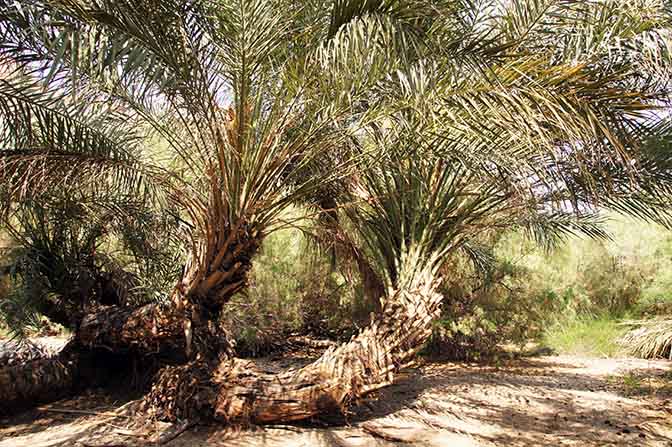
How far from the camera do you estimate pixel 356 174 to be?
5.40m

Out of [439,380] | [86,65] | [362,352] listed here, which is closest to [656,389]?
[439,380]

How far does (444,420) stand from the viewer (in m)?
4.57

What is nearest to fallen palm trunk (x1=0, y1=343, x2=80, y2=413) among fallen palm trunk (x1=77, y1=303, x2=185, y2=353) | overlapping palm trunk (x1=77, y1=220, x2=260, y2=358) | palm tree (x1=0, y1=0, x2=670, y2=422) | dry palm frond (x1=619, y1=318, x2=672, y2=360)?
fallen palm trunk (x1=77, y1=303, x2=185, y2=353)

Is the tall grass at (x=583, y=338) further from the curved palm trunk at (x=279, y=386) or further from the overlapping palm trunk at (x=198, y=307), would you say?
the overlapping palm trunk at (x=198, y=307)

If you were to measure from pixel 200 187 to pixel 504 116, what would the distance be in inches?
97.0

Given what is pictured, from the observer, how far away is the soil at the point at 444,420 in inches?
156

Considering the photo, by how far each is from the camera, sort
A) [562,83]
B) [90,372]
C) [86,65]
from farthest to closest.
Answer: [90,372] < [562,83] < [86,65]

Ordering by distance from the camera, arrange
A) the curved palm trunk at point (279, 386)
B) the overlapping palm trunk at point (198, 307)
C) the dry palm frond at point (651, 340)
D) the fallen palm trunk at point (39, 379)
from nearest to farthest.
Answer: the curved palm trunk at point (279, 386) → the overlapping palm trunk at point (198, 307) → the fallen palm trunk at point (39, 379) → the dry palm frond at point (651, 340)

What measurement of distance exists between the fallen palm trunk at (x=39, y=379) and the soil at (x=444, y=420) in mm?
123

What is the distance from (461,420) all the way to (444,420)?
15 centimetres

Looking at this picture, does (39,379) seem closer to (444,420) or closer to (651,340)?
(444,420)

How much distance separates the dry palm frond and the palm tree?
146 inches

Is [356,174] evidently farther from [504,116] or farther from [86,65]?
[86,65]

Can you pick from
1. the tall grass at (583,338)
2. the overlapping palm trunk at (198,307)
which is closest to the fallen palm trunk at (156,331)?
the overlapping palm trunk at (198,307)
